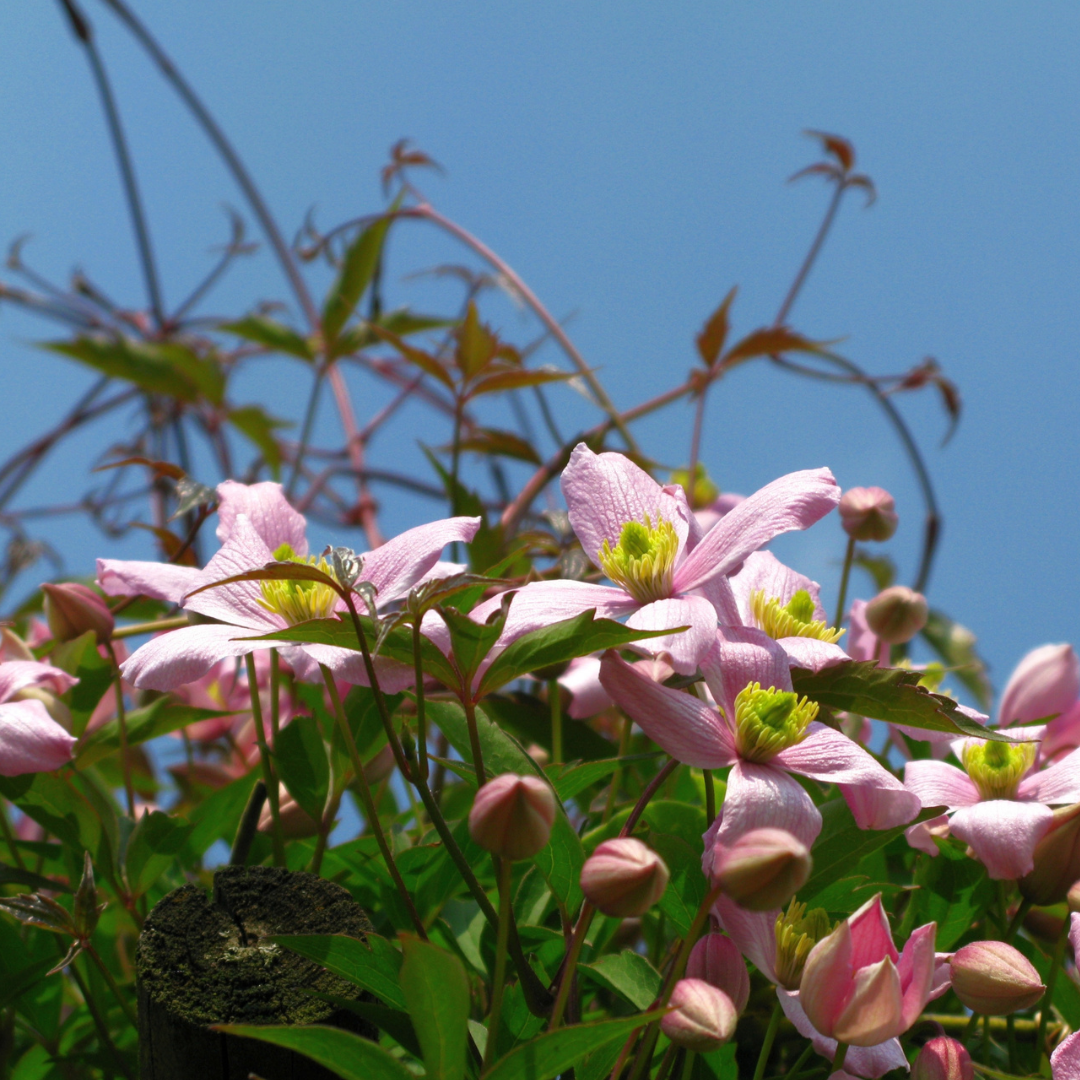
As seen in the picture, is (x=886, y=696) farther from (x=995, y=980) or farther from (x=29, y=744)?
(x=29, y=744)

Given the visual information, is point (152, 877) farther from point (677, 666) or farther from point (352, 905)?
point (677, 666)

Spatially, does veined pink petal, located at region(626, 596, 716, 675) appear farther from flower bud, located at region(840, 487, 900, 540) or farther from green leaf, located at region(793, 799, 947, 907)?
flower bud, located at region(840, 487, 900, 540)

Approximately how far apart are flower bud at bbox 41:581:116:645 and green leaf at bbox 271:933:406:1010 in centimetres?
29

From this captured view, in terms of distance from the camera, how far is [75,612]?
1.99ft

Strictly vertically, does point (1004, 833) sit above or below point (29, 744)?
above

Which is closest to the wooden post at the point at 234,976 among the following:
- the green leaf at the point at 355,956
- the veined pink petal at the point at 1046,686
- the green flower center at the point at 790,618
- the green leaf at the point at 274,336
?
the green leaf at the point at 355,956

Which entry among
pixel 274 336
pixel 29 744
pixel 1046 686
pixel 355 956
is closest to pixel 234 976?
pixel 355 956

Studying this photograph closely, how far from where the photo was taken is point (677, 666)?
1.34 feet

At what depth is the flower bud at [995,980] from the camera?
417mm

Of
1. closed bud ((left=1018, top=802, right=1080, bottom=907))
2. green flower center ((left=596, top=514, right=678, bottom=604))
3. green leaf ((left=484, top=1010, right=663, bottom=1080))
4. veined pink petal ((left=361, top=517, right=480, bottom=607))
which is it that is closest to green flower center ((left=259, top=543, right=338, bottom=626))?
veined pink petal ((left=361, top=517, right=480, bottom=607))

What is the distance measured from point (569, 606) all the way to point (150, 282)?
1107 mm

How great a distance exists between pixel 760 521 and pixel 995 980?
204 mm

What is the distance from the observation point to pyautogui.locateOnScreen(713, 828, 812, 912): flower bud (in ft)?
1.02

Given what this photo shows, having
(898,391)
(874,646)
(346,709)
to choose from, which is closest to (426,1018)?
(346,709)
